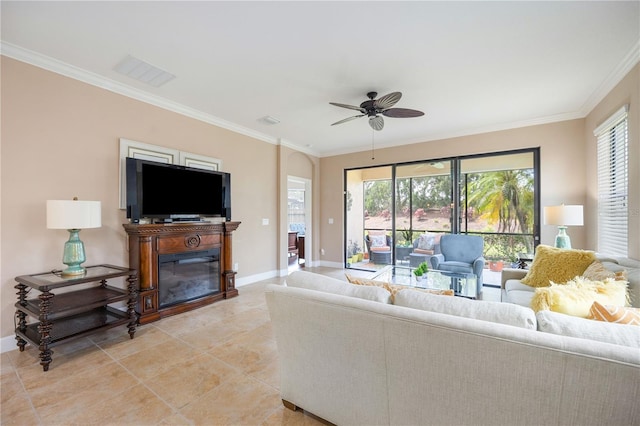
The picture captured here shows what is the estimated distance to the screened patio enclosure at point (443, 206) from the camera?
4.59m

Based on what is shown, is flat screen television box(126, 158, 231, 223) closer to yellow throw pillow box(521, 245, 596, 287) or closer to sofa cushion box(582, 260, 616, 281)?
yellow throw pillow box(521, 245, 596, 287)

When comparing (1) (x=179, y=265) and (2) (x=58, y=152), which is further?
(1) (x=179, y=265)

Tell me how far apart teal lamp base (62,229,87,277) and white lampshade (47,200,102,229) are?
0.21m

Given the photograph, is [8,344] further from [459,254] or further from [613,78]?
[613,78]

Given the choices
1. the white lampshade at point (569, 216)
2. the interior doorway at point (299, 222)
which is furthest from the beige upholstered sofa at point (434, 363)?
the interior doorway at point (299, 222)

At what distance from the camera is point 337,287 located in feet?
5.20

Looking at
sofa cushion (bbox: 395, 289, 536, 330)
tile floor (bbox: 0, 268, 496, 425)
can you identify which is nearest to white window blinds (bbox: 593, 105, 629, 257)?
sofa cushion (bbox: 395, 289, 536, 330)

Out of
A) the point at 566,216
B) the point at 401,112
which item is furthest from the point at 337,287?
the point at 566,216

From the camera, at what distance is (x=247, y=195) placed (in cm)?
483

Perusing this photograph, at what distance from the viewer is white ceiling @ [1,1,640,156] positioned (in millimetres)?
2008

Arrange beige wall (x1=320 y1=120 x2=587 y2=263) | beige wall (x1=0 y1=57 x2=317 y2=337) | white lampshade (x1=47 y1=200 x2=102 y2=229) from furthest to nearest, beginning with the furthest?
1. beige wall (x1=320 y1=120 x2=587 y2=263)
2. beige wall (x1=0 y1=57 x2=317 y2=337)
3. white lampshade (x1=47 y1=200 x2=102 y2=229)

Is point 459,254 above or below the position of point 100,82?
below

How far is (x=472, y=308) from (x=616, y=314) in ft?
2.04

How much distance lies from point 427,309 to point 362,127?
12.8ft
